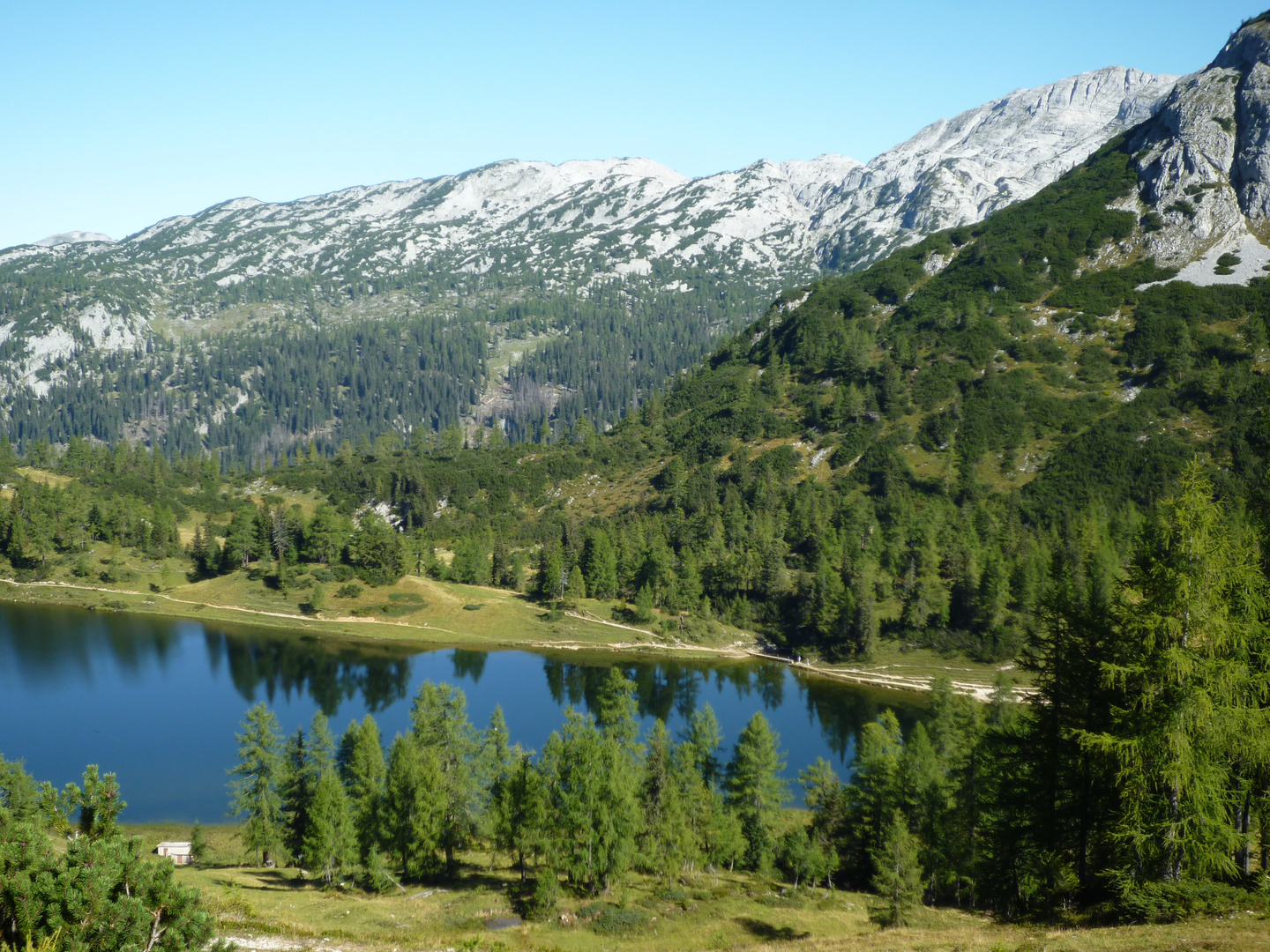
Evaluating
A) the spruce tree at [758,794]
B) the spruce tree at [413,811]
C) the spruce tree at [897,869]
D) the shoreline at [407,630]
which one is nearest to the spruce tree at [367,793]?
the spruce tree at [413,811]

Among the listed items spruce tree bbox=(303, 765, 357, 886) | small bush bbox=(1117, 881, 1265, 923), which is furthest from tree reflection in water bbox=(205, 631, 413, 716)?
small bush bbox=(1117, 881, 1265, 923)

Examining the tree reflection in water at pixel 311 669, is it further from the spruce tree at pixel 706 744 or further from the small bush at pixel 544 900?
the small bush at pixel 544 900

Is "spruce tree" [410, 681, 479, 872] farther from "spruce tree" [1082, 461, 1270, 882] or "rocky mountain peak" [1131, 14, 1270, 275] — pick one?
"rocky mountain peak" [1131, 14, 1270, 275]

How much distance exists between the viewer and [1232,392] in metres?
148

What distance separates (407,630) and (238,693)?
1263 inches

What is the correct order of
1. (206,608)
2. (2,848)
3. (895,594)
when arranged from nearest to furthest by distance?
1. (2,848)
2. (895,594)
3. (206,608)

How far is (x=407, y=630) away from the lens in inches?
5069

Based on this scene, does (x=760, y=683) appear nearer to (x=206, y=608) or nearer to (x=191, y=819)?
(x=191, y=819)

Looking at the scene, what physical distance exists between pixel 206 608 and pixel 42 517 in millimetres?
39924

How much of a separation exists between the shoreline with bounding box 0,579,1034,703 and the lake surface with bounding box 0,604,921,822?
9.26 feet

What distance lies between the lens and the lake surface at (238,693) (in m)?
78.2

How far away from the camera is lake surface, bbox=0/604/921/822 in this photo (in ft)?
257

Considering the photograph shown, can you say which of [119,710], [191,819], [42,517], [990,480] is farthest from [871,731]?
[42,517]

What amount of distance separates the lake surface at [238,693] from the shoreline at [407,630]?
9.26ft
